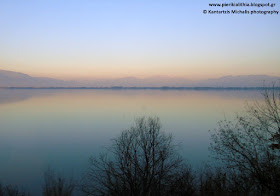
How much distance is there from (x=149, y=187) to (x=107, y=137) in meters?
12.9

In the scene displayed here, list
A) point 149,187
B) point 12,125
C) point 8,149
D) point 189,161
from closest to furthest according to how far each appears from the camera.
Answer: point 149,187 → point 189,161 → point 8,149 → point 12,125

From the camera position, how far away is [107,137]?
73.1ft

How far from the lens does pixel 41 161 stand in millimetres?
16266

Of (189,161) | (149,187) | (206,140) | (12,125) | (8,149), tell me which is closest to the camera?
(149,187)

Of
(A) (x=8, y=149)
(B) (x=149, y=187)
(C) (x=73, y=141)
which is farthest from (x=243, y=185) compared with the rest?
(A) (x=8, y=149)

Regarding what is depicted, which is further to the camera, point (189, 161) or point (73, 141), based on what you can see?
point (73, 141)

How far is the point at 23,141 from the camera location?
21.9 metres

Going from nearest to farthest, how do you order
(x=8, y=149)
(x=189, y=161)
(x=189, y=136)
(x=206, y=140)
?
(x=189, y=161) → (x=8, y=149) → (x=206, y=140) → (x=189, y=136)

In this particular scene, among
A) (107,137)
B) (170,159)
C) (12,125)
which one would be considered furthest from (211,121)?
(12,125)

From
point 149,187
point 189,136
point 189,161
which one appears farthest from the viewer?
point 189,136

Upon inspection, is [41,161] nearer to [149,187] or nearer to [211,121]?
[149,187]

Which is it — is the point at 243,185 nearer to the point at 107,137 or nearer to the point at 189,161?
→ the point at 189,161

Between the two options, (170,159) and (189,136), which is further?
(189,136)

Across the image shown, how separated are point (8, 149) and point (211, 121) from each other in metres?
24.5
